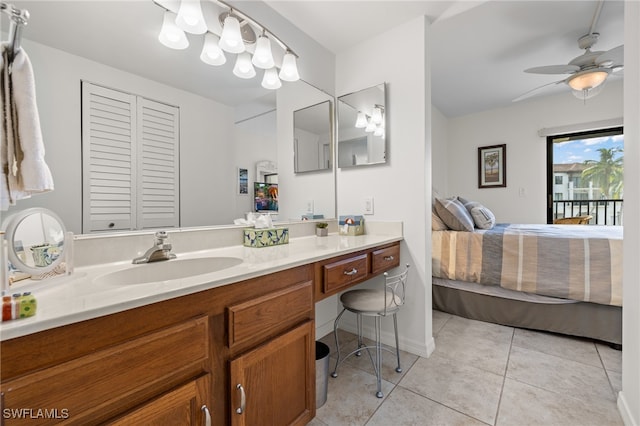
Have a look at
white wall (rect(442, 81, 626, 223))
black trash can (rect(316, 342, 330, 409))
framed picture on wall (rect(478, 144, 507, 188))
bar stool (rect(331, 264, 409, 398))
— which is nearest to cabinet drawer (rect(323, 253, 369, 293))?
bar stool (rect(331, 264, 409, 398))

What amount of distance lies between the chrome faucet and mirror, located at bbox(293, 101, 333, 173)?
108cm

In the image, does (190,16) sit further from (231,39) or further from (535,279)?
(535,279)

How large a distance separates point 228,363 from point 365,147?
5.56 feet

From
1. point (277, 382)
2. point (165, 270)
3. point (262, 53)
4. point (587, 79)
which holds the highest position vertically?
point (587, 79)

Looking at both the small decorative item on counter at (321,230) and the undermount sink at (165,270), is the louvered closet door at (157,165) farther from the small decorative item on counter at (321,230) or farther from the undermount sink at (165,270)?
the small decorative item on counter at (321,230)

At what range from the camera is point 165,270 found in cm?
110

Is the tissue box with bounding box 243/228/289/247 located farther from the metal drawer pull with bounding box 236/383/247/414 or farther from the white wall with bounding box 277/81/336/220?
the metal drawer pull with bounding box 236/383/247/414

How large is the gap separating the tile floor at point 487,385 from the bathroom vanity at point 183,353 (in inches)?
17.1

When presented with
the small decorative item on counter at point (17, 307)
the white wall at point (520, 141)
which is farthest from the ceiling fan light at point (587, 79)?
the small decorative item on counter at point (17, 307)

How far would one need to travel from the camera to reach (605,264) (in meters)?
1.91

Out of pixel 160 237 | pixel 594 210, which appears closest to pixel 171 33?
pixel 160 237

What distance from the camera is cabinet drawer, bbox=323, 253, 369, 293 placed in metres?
1.28

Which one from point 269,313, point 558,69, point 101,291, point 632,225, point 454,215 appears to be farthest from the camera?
point 454,215

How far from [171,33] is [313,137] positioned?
1.12 meters
